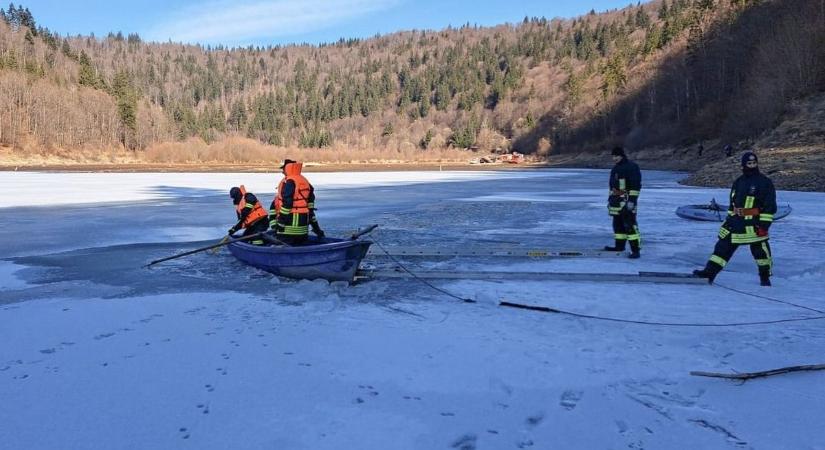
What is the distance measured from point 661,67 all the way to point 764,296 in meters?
71.4

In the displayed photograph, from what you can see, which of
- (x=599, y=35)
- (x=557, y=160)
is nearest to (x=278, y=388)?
(x=557, y=160)

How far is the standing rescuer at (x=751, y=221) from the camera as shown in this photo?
19.6 ft

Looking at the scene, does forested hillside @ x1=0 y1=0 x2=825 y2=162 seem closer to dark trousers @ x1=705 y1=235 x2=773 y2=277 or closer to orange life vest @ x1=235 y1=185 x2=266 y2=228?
dark trousers @ x1=705 y1=235 x2=773 y2=277

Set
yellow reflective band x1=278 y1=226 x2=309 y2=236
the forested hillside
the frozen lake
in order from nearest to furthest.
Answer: the frozen lake
yellow reflective band x1=278 y1=226 x2=309 y2=236
the forested hillside

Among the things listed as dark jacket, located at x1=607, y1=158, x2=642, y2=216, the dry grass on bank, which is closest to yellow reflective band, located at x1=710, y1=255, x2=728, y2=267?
dark jacket, located at x1=607, y1=158, x2=642, y2=216

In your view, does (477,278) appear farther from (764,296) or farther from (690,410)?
(690,410)

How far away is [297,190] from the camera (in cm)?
682

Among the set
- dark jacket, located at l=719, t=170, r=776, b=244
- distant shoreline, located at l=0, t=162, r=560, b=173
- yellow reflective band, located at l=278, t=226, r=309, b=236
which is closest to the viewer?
dark jacket, located at l=719, t=170, r=776, b=244

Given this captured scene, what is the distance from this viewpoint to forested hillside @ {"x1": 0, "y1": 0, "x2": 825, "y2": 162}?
4869cm

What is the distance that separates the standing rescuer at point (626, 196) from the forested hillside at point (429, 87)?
27.2 metres

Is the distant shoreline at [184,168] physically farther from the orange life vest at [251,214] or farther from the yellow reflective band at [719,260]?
the yellow reflective band at [719,260]

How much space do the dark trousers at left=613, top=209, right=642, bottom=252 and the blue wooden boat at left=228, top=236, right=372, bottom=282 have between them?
12.2 ft

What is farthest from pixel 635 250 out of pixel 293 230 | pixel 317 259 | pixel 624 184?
pixel 293 230

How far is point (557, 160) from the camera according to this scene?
6894 centimetres
